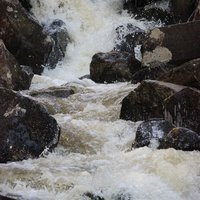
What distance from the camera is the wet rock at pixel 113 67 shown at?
829 centimetres

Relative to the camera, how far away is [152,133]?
3260 mm

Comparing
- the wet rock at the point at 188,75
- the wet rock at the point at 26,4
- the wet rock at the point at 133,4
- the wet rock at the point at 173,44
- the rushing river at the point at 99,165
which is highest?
the wet rock at the point at 133,4

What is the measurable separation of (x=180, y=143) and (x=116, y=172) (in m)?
0.66

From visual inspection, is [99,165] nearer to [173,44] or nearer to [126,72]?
[173,44]

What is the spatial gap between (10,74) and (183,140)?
5.10m

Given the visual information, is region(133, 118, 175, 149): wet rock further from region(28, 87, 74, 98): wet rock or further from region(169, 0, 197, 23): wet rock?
region(169, 0, 197, 23): wet rock

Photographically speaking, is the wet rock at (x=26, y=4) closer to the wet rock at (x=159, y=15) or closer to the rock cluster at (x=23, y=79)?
the rock cluster at (x=23, y=79)

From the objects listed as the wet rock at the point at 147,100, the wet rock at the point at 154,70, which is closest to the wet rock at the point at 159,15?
the wet rock at the point at 154,70

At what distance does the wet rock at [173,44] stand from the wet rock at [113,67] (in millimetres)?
1336

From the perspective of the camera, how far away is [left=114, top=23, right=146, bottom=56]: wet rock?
1245cm

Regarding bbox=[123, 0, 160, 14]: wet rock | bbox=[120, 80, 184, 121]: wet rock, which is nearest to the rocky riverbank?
bbox=[120, 80, 184, 121]: wet rock

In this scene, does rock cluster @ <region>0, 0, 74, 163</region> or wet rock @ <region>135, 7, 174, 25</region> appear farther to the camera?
wet rock @ <region>135, 7, 174, 25</region>

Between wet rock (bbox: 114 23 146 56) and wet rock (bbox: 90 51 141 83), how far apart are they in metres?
4.03

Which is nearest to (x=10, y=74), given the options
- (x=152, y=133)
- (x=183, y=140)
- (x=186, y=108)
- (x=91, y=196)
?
(x=186, y=108)
